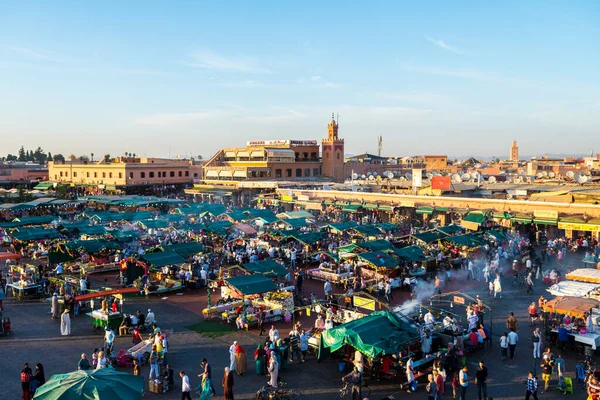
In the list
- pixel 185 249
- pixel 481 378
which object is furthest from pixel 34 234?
pixel 481 378

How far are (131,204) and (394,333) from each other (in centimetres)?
3849

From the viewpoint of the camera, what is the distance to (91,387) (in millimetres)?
8789

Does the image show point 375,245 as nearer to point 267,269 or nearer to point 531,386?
point 267,269

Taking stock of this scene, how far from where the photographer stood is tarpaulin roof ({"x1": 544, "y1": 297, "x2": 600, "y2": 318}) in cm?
1387

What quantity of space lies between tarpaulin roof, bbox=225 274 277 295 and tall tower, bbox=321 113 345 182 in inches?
2199

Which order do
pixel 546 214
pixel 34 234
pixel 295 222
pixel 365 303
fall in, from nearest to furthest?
pixel 365 303 < pixel 34 234 < pixel 546 214 < pixel 295 222

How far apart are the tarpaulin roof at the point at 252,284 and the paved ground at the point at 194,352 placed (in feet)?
4.26

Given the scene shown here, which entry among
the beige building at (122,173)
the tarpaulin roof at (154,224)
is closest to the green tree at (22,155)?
the beige building at (122,173)

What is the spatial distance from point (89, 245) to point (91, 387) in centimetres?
1710

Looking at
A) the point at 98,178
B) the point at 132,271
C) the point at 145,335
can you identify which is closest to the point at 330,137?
the point at 98,178

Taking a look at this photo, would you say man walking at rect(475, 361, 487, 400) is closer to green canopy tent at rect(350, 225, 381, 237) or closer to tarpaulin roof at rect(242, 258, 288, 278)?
tarpaulin roof at rect(242, 258, 288, 278)

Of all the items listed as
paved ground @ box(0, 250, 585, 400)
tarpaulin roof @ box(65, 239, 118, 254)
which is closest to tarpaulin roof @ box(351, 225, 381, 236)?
paved ground @ box(0, 250, 585, 400)

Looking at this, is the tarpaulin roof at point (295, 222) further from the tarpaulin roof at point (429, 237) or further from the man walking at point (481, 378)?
the man walking at point (481, 378)

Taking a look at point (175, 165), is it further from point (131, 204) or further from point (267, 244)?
point (267, 244)
